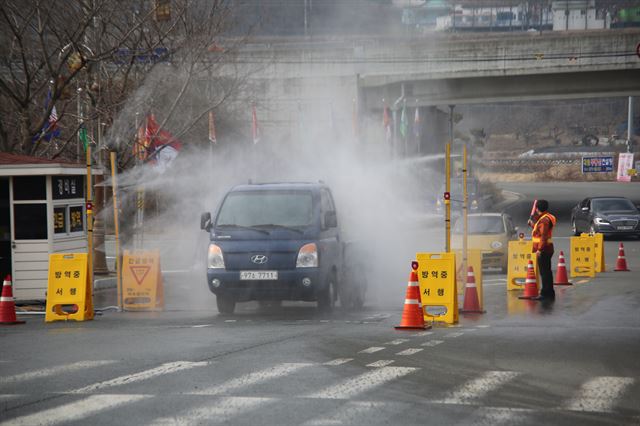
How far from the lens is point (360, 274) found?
18766 mm

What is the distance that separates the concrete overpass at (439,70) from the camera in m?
53.0

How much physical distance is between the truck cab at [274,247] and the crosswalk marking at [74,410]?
7.33 meters

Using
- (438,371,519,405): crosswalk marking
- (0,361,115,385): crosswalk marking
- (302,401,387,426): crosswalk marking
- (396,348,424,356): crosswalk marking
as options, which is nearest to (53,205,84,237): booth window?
(0,361,115,385): crosswalk marking

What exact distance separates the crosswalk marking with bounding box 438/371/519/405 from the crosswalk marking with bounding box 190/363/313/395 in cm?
179

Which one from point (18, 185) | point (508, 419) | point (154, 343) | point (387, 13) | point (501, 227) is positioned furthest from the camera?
point (387, 13)

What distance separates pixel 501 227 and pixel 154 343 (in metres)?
16.2

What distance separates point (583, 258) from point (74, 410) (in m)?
18.4

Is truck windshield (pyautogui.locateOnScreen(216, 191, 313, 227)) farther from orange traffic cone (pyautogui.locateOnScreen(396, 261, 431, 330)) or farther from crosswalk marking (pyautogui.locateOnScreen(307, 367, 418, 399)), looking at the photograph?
crosswalk marking (pyautogui.locateOnScreen(307, 367, 418, 399))

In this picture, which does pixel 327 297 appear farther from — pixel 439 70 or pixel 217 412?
pixel 439 70

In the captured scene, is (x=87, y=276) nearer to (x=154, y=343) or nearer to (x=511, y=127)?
(x=154, y=343)

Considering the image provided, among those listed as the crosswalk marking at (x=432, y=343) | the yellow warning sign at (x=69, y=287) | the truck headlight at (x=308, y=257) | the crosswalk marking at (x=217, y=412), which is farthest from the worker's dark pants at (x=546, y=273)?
the crosswalk marking at (x=217, y=412)

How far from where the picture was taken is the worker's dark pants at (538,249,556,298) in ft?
61.2

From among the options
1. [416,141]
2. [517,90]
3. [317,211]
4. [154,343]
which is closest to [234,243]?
[317,211]

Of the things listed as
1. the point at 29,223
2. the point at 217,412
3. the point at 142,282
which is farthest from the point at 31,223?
the point at 217,412
